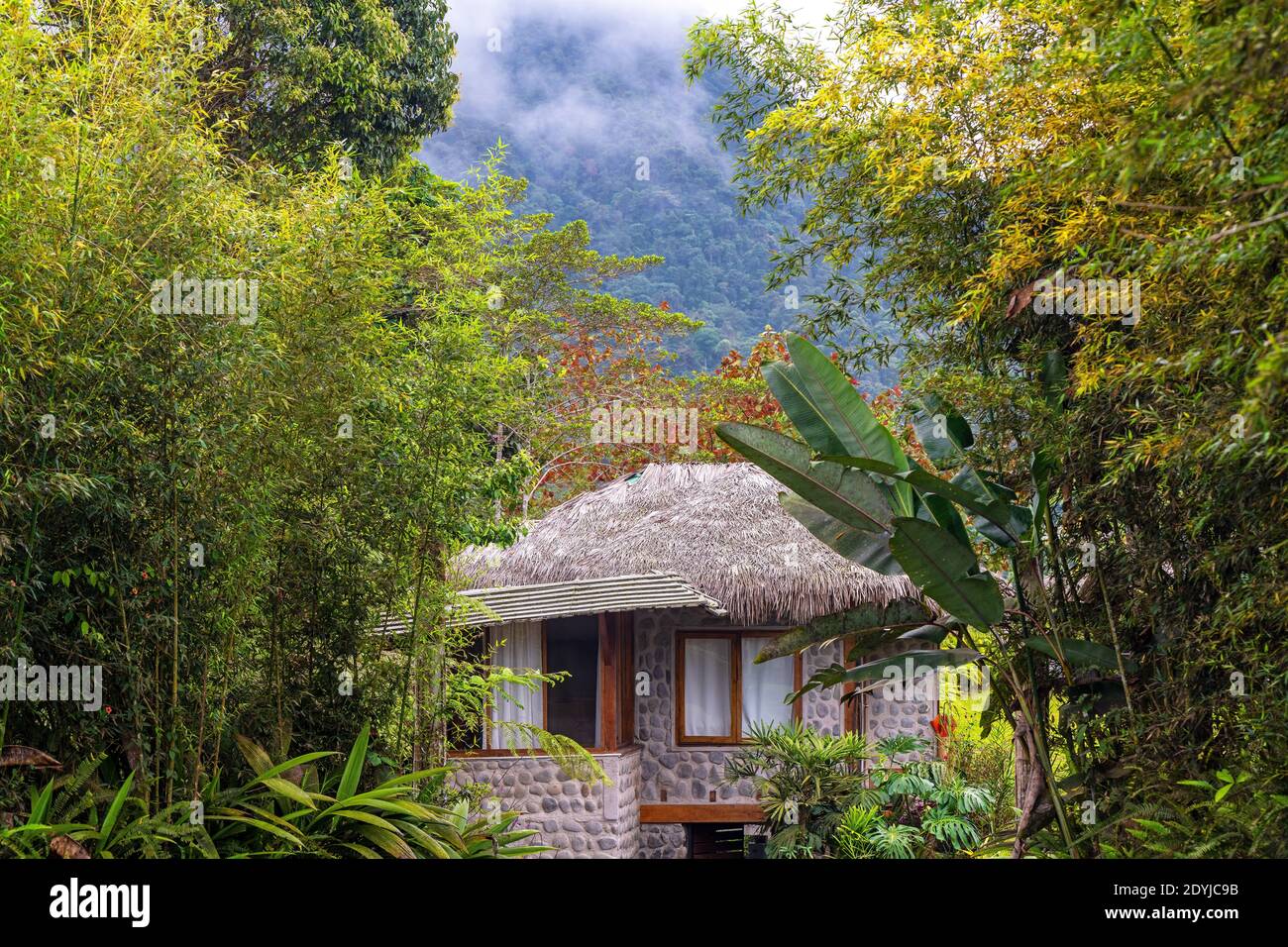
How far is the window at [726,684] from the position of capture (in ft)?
39.7

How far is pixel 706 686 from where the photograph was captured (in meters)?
12.2

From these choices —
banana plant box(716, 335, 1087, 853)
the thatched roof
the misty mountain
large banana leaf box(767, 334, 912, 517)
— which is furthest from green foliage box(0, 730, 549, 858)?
the misty mountain

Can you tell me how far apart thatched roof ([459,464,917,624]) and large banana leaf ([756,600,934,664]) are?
183 inches

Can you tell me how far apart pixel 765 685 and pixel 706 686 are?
0.59 meters

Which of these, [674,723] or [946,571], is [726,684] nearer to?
[674,723]

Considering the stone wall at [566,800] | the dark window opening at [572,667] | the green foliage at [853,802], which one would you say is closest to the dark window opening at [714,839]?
the stone wall at [566,800]

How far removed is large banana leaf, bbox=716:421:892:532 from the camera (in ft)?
18.4

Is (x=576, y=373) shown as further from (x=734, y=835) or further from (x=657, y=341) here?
(x=734, y=835)

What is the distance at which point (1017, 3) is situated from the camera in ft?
18.7

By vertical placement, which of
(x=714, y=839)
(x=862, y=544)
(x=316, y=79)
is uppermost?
(x=316, y=79)

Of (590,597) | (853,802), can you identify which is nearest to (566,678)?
(590,597)

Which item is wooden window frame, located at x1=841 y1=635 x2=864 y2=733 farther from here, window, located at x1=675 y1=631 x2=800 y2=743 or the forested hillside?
the forested hillside

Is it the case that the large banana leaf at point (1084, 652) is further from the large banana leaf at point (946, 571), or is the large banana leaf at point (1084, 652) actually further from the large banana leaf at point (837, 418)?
the large banana leaf at point (837, 418)
